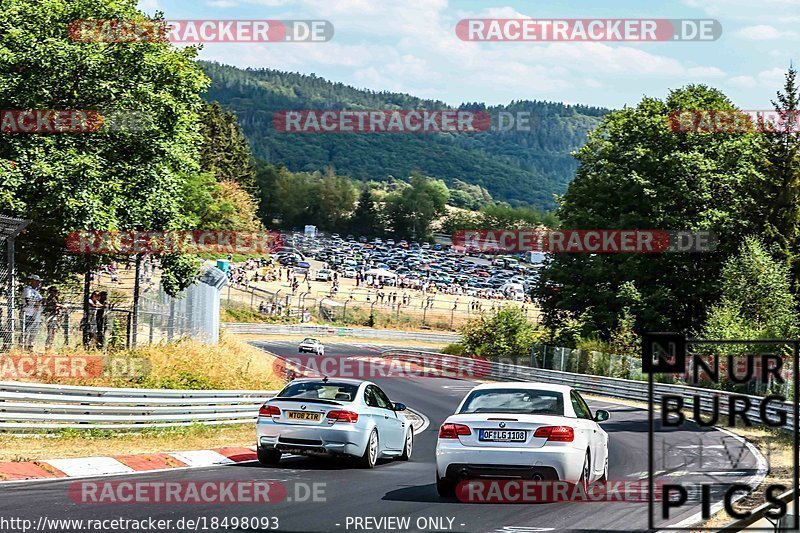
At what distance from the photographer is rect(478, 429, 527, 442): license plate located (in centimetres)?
1181

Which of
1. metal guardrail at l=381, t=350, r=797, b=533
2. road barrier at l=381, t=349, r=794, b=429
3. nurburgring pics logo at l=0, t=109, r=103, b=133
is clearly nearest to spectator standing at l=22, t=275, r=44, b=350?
nurburgring pics logo at l=0, t=109, r=103, b=133

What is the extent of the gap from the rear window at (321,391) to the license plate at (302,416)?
→ 349 millimetres

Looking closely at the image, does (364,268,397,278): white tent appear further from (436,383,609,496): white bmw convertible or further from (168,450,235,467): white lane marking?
(436,383,609,496): white bmw convertible

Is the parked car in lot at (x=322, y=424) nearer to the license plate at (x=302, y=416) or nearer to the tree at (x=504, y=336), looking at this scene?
the license plate at (x=302, y=416)

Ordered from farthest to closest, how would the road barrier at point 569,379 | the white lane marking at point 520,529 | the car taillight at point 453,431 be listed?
the road barrier at point 569,379 < the car taillight at point 453,431 < the white lane marking at point 520,529

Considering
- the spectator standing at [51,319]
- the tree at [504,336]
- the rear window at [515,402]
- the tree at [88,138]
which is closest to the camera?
the rear window at [515,402]

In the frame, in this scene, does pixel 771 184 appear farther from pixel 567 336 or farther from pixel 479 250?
pixel 479 250

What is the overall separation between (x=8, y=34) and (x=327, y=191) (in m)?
153

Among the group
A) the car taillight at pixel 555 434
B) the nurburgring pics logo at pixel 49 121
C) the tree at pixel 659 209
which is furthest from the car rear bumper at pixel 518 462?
the tree at pixel 659 209

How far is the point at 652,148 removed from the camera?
2133 inches

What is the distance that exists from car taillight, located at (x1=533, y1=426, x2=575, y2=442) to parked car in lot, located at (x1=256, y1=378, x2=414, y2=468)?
4.35 meters

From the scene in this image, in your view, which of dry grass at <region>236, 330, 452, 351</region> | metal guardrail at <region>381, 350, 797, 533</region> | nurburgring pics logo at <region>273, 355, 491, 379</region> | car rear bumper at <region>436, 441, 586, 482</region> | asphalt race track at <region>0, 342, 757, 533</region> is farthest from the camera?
dry grass at <region>236, 330, 452, 351</region>

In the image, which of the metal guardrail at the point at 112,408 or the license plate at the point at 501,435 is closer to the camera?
the license plate at the point at 501,435

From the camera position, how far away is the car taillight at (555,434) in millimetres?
11758
